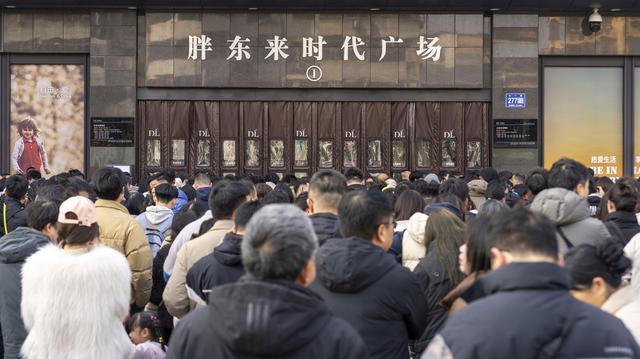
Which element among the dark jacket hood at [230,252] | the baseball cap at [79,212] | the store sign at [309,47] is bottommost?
the dark jacket hood at [230,252]

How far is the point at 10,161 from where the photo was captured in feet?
74.0

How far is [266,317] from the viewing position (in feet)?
8.68

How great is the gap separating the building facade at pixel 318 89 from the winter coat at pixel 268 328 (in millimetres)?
19637

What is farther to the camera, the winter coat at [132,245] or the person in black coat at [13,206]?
the person in black coat at [13,206]

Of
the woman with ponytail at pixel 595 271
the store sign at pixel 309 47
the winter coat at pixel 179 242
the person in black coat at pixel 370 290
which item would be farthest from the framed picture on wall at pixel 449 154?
the woman with ponytail at pixel 595 271

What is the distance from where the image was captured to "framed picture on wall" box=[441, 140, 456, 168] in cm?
2258

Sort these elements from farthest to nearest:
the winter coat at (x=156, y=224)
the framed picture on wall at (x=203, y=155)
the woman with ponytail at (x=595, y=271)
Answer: the framed picture on wall at (x=203, y=155)
the winter coat at (x=156, y=224)
the woman with ponytail at (x=595, y=271)

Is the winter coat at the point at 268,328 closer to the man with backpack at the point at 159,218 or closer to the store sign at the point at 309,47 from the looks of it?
the man with backpack at the point at 159,218

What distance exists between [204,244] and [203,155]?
17.3m

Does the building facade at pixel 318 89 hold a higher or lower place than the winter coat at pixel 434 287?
higher

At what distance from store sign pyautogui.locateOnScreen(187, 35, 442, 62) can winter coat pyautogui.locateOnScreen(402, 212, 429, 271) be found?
1656 cm

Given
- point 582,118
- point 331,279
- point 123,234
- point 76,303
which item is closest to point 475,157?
point 582,118

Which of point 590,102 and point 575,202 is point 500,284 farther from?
point 590,102

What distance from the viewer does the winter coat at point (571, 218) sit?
5164 mm
